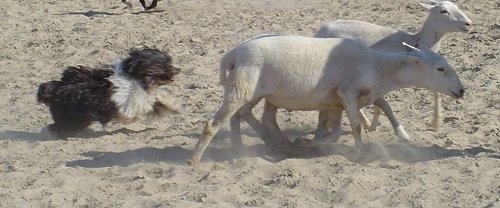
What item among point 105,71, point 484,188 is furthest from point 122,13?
point 484,188

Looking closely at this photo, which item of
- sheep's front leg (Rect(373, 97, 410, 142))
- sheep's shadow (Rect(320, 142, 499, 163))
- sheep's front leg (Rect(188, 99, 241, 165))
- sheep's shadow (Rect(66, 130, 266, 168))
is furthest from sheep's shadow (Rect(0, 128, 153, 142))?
sheep's front leg (Rect(373, 97, 410, 142))

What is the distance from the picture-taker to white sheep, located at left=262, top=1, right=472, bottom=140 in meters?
8.27

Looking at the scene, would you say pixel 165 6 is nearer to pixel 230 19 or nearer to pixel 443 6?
pixel 230 19

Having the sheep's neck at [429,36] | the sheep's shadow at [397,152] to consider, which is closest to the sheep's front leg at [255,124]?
the sheep's shadow at [397,152]

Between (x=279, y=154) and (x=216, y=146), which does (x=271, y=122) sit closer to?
(x=279, y=154)

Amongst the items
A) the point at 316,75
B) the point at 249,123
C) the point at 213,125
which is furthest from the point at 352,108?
the point at 213,125

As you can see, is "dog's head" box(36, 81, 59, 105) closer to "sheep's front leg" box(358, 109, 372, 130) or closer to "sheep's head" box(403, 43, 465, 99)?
"sheep's front leg" box(358, 109, 372, 130)

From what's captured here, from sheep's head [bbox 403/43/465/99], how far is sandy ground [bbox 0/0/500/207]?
498mm

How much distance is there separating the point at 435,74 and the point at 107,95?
9.67 ft

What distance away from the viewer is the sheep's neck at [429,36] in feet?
30.6

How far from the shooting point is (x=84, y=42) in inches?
489

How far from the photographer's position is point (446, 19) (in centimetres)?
943

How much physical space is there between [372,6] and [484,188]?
26.1ft

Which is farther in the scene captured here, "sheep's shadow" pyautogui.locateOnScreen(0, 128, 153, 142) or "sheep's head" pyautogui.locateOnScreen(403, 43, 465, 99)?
"sheep's shadow" pyautogui.locateOnScreen(0, 128, 153, 142)
